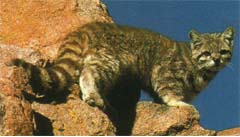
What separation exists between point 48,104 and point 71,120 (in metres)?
0.47

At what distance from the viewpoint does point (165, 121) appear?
1040cm

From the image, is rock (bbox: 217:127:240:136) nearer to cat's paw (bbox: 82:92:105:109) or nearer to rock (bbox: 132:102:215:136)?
rock (bbox: 132:102:215:136)

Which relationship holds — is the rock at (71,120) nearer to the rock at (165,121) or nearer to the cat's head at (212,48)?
the rock at (165,121)

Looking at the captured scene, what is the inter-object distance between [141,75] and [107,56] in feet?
2.74

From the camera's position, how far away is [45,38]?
11594 millimetres

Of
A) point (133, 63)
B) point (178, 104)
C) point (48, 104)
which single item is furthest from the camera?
point (133, 63)

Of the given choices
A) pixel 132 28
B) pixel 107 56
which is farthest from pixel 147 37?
pixel 107 56

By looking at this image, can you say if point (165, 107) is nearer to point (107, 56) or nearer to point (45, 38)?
point (107, 56)

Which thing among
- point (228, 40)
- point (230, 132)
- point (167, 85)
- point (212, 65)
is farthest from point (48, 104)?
point (228, 40)

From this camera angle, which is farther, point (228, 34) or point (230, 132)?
point (228, 34)

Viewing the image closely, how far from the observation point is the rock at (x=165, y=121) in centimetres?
1035

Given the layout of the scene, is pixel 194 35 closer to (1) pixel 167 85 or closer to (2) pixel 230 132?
(1) pixel 167 85

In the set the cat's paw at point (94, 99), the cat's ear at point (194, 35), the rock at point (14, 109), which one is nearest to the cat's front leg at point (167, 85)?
the cat's ear at point (194, 35)

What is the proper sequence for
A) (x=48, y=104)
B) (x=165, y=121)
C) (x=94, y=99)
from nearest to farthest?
(x=48, y=104) → (x=94, y=99) → (x=165, y=121)
